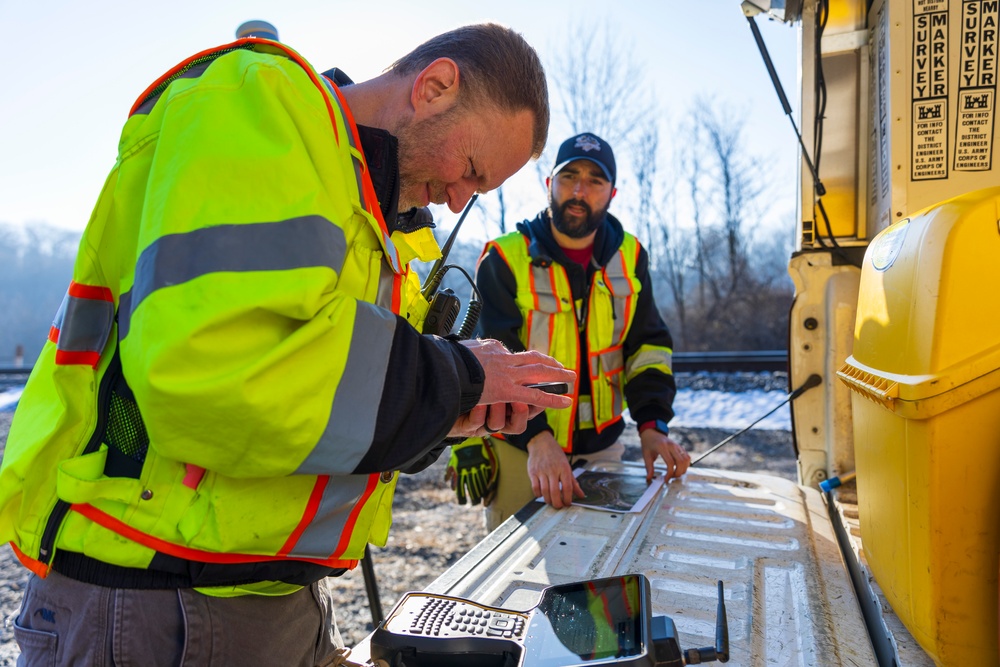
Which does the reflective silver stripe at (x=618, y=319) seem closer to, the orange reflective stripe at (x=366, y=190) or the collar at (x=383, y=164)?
the collar at (x=383, y=164)

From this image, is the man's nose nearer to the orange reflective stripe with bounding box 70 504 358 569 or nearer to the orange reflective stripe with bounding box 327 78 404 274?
the orange reflective stripe with bounding box 327 78 404 274

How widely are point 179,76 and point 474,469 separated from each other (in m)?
2.17

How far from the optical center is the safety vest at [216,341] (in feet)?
2.82

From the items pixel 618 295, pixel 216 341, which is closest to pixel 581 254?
pixel 618 295

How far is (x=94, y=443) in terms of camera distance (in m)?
1.03

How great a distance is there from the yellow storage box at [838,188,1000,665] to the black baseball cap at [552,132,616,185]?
5.92ft

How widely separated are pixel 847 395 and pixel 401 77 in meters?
2.27

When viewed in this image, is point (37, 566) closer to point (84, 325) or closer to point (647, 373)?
point (84, 325)

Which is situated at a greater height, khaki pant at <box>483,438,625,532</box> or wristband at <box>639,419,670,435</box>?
wristband at <box>639,419,670,435</box>

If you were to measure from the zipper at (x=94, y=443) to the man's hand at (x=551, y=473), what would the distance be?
1.51 metres

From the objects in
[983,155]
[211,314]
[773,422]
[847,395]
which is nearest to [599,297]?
[847,395]

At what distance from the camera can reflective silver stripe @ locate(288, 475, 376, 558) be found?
1119 millimetres

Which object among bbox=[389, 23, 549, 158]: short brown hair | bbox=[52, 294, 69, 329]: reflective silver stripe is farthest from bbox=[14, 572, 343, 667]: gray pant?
bbox=[389, 23, 549, 158]: short brown hair

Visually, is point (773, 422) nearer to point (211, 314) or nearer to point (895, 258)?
point (895, 258)
